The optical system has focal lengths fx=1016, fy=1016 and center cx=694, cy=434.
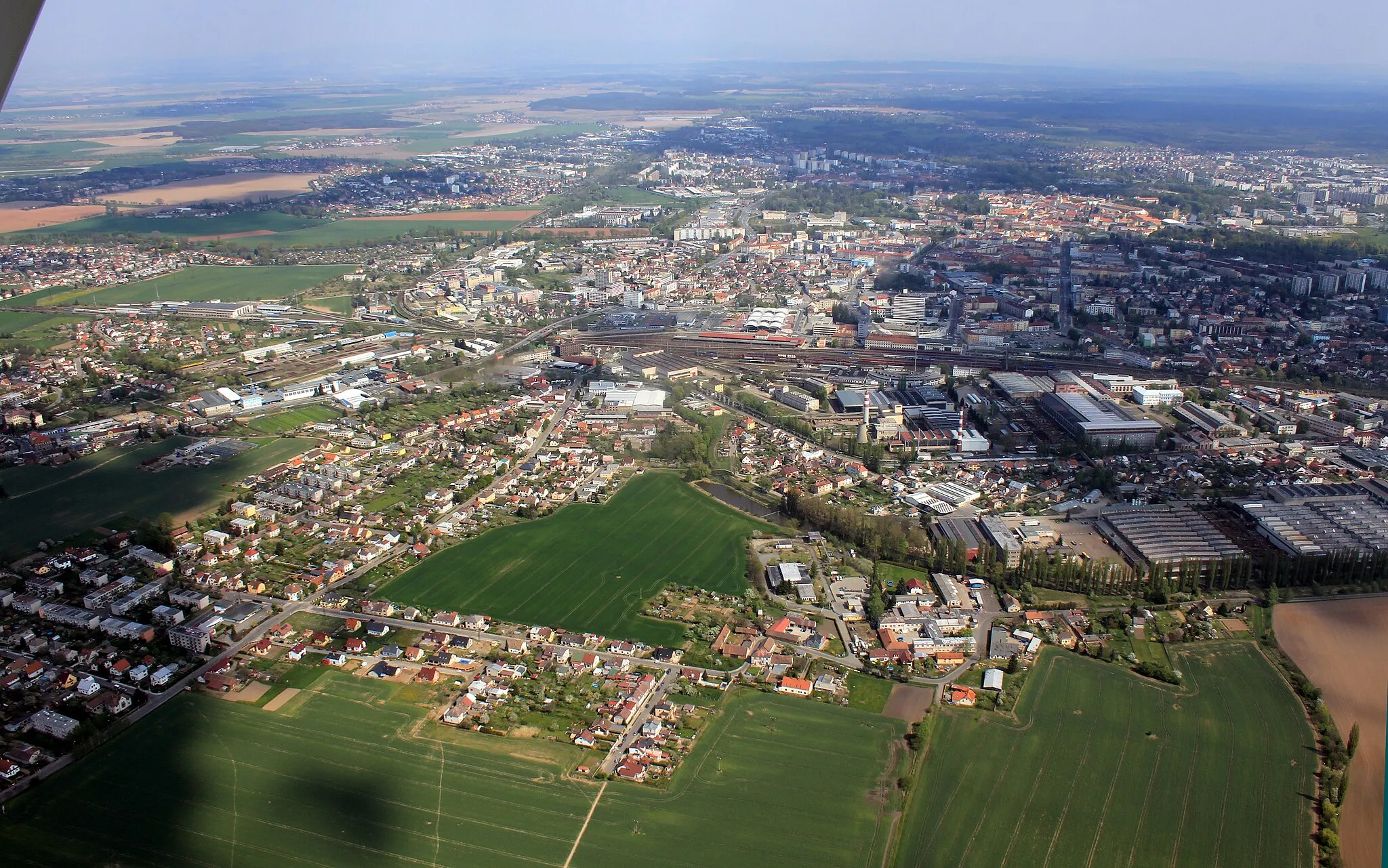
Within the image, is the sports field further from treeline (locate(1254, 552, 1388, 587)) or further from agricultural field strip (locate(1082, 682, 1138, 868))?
treeline (locate(1254, 552, 1388, 587))

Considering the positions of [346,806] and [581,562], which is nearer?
[346,806]

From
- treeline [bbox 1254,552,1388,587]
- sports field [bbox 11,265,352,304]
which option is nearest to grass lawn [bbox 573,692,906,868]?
treeline [bbox 1254,552,1388,587]

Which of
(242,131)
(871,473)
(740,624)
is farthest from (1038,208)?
(242,131)

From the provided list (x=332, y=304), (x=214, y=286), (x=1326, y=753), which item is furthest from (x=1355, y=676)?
(x=214, y=286)

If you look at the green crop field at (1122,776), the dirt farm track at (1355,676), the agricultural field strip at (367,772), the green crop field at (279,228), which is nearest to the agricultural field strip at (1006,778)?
the green crop field at (1122,776)

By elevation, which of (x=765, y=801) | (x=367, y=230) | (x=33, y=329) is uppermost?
(x=367, y=230)

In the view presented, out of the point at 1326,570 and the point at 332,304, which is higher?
the point at 332,304

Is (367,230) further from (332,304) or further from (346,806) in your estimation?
(346,806)
